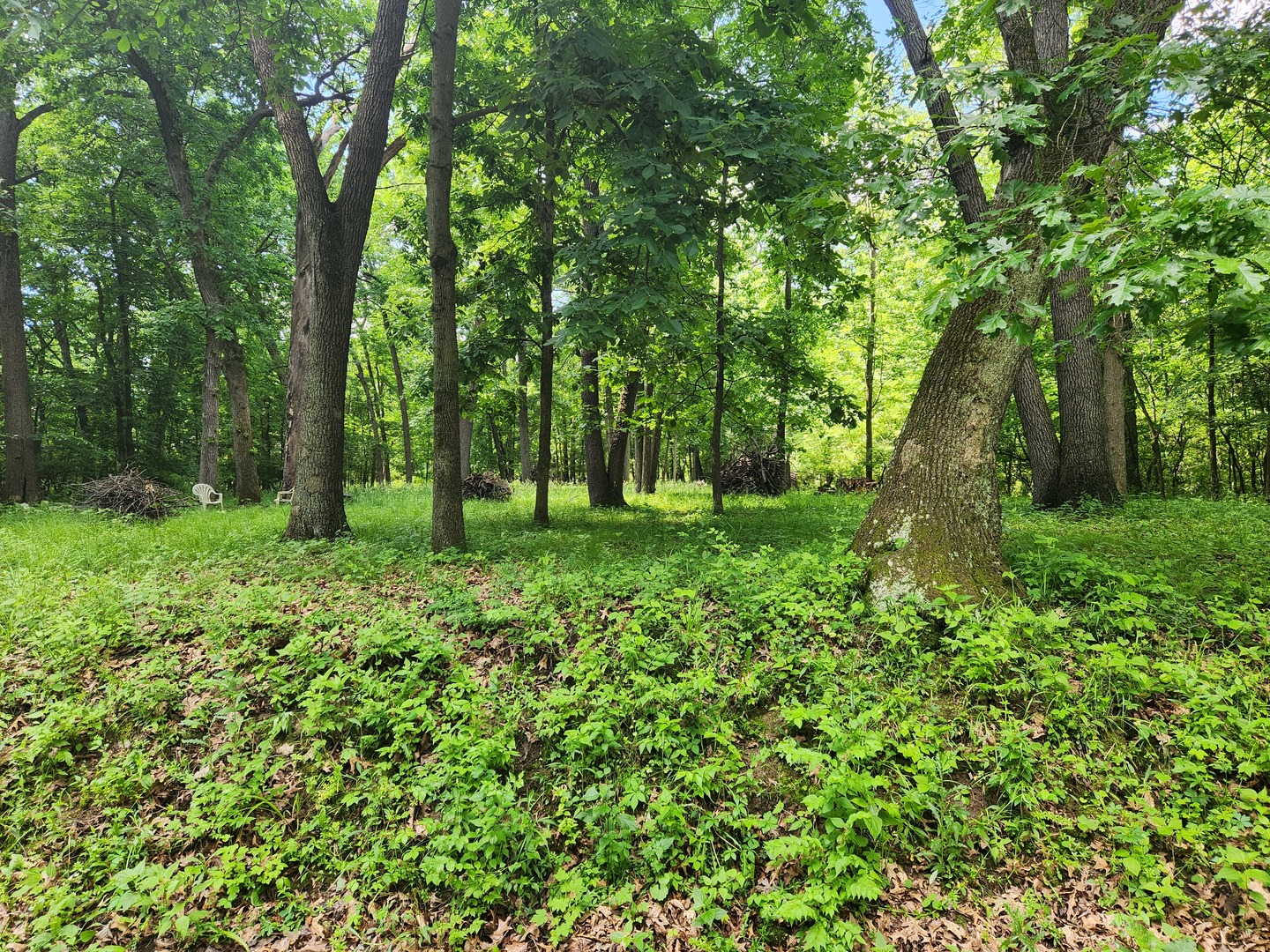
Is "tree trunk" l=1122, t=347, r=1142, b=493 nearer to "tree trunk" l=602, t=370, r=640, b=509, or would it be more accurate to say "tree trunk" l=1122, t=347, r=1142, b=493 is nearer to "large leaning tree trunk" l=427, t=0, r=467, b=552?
"tree trunk" l=602, t=370, r=640, b=509

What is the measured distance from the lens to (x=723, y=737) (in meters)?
3.16

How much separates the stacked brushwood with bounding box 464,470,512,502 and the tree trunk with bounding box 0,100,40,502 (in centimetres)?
925

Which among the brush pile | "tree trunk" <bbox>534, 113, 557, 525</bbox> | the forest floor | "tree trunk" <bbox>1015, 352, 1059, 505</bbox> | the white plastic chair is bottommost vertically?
the forest floor

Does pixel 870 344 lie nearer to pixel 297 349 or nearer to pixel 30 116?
pixel 297 349

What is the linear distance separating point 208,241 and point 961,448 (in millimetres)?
15097

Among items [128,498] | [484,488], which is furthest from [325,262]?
[484,488]

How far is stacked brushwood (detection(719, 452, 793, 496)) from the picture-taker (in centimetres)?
1488

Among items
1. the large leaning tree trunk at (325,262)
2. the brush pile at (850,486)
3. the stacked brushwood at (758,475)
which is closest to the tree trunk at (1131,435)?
the brush pile at (850,486)

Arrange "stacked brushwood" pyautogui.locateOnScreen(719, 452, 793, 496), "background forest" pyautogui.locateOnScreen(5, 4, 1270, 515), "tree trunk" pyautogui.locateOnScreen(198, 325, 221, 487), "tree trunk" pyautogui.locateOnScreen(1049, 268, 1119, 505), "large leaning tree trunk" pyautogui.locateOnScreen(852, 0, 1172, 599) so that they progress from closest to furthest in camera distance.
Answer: "background forest" pyautogui.locateOnScreen(5, 4, 1270, 515)
"large leaning tree trunk" pyautogui.locateOnScreen(852, 0, 1172, 599)
"tree trunk" pyautogui.locateOnScreen(1049, 268, 1119, 505)
"tree trunk" pyautogui.locateOnScreen(198, 325, 221, 487)
"stacked brushwood" pyautogui.locateOnScreen(719, 452, 793, 496)

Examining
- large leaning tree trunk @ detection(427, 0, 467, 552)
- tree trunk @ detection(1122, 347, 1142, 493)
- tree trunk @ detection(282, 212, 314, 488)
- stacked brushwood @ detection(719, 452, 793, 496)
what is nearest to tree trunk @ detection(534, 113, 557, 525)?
large leaning tree trunk @ detection(427, 0, 467, 552)

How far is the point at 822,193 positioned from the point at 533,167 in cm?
584

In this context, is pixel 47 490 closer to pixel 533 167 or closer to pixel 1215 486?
pixel 533 167

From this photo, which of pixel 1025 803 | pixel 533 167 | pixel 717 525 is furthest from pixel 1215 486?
pixel 533 167

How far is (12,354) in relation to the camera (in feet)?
37.9
